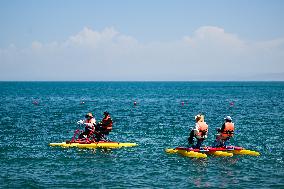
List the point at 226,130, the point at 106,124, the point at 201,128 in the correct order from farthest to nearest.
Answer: the point at 106,124 → the point at 226,130 → the point at 201,128

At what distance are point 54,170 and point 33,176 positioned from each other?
1.50 metres

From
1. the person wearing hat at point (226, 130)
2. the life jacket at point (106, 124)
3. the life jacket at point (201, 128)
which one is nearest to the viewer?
the life jacket at point (201, 128)

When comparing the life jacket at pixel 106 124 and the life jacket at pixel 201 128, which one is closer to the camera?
the life jacket at pixel 201 128

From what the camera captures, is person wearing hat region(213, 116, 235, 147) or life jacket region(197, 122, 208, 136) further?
person wearing hat region(213, 116, 235, 147)

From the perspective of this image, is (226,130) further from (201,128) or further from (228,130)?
(201,128)

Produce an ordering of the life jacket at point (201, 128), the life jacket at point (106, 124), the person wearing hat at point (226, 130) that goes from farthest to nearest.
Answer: the life jacket at point (106, 124) < the person wearing hat at point (226, 130) < the life jacket at point (201, 128)

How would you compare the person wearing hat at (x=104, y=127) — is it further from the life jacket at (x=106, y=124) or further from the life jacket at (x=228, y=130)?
the life jacket at (x=228, y=130)

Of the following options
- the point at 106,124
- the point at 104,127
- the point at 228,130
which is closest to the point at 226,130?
the point at 228,130

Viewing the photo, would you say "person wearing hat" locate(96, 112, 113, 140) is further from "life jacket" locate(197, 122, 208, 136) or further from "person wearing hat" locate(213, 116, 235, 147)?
"person wearing hat" locate(213, 116, 235, 147)

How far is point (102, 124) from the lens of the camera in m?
29.5

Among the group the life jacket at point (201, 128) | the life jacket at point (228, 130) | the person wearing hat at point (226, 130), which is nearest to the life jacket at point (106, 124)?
the life jacket at point (201, 128)

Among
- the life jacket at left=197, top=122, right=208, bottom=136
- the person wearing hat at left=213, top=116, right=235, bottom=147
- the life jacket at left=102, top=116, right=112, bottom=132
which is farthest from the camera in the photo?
the life jacket at left=102, top=116, right=112, bottom=132

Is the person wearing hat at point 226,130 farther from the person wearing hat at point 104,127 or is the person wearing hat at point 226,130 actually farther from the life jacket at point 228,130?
the person wearing hat at point 104,127

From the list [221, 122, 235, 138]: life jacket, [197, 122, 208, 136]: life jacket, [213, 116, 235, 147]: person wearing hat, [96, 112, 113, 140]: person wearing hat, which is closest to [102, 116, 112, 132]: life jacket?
[96, 112, 113, 140]: person wearing hat
